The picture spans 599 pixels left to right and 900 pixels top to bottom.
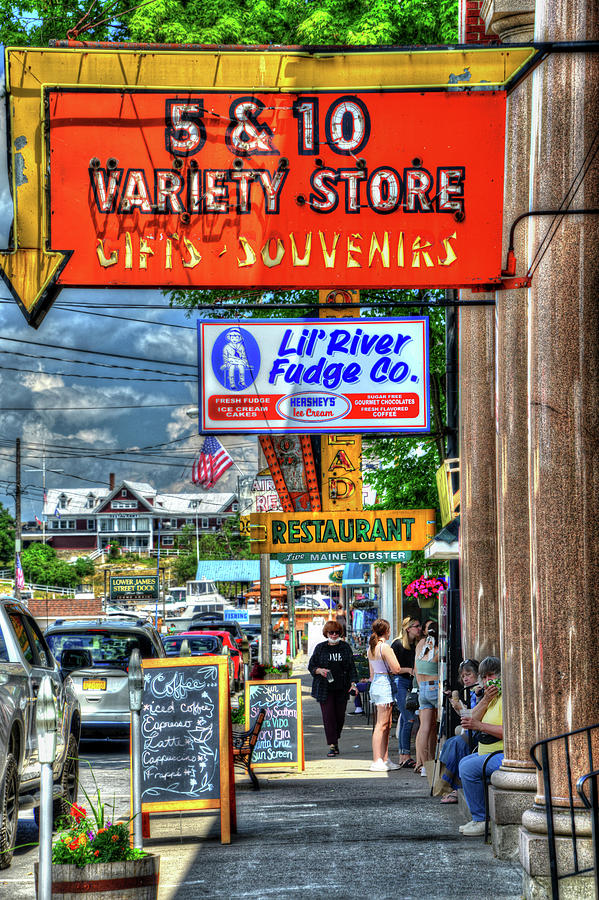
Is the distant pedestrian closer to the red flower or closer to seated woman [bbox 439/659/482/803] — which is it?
seated woman [bbox 439/659/482/803]

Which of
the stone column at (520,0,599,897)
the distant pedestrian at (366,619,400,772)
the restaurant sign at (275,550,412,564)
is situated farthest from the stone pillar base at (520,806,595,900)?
the restaurant sign at (275,550,412,564)

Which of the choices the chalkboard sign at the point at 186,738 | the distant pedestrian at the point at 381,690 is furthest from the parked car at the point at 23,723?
the distant pedestrian at the point at 381,690

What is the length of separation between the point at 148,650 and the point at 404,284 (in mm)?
10510

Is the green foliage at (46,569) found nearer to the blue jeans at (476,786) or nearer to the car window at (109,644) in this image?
the car window at (109,644)

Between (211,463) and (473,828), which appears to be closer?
(473,828)

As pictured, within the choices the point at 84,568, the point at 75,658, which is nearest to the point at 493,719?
the point at 75,658

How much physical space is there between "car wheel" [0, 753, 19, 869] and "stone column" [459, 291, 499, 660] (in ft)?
17.9

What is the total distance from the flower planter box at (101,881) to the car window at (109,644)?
10907 millimetres

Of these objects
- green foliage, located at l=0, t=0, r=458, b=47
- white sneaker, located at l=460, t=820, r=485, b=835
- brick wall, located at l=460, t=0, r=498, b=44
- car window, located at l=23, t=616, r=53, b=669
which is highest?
green foliage, located at l=0, t=0, r=458, b=47

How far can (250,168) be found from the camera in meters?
8.05

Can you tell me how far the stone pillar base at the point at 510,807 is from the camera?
28.1ft

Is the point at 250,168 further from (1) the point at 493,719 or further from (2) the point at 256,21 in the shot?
(2) the point at 256,21

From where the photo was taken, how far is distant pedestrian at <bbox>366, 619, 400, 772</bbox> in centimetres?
1486

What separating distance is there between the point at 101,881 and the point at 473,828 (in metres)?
4.08
